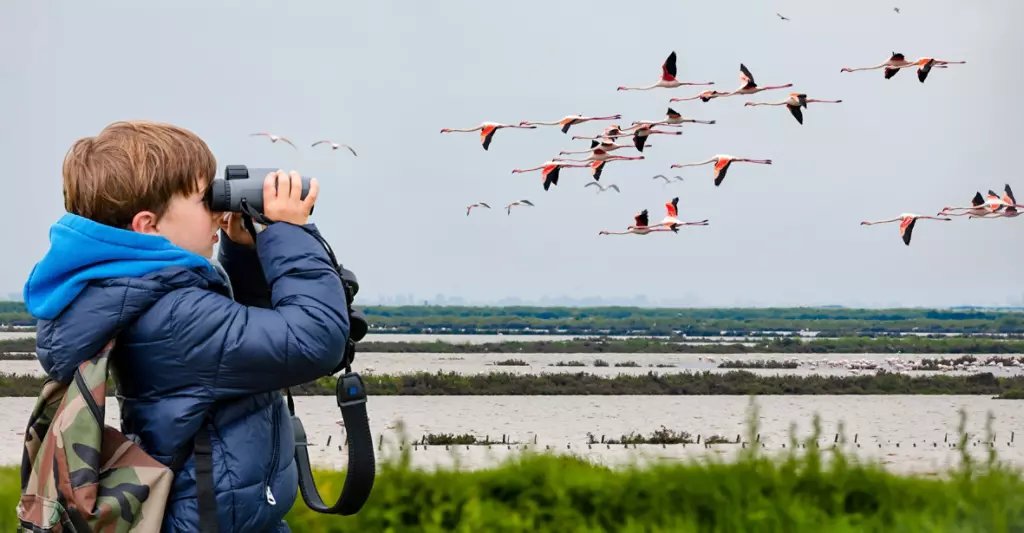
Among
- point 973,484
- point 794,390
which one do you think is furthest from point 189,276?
point 794,390

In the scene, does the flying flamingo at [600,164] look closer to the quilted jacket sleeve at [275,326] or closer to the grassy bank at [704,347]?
the quilted jacket sleeve at [275,326]

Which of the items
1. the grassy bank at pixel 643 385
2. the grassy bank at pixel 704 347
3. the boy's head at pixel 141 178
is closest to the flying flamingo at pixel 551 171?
the boy's head at pixel 141 178

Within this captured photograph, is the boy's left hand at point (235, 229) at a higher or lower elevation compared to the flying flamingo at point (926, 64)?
lower

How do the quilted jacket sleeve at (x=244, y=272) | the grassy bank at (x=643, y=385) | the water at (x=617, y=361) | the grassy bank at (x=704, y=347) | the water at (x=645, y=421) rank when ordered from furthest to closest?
1. the grassy bank at (x=704, y=347)
2. the water at (x=617, y=361)
3. the grassy bank at (x=643, y=385)
4. the water at (x=645, y=421)
5. the quilted jacket sleeve at (x=244, y=272)

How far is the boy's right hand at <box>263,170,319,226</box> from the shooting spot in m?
2.19

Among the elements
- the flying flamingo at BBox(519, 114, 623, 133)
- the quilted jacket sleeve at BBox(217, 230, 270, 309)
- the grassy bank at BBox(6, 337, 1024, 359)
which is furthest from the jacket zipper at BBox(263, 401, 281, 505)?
the grassy bank at BBox(6, 337, 1024, 359)

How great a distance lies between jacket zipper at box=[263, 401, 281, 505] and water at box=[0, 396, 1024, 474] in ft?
30.2

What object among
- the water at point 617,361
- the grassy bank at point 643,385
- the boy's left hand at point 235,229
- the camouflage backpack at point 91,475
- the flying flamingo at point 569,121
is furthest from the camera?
the water at point 617,361

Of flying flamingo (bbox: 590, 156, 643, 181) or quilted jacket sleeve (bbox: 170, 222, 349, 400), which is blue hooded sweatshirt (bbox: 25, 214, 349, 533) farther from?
flying flamingo (bbox: 590, 156, 643, 181)

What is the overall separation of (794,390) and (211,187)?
76.7 ft

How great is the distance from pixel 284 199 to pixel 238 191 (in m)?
0.10

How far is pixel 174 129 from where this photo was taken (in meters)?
2.16

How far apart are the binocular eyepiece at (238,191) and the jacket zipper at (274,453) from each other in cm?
48

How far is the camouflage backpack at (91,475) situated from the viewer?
2.00 meters
